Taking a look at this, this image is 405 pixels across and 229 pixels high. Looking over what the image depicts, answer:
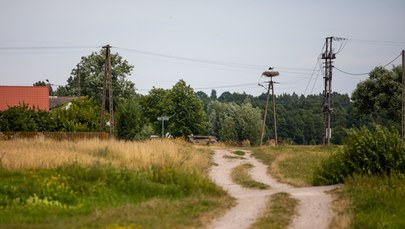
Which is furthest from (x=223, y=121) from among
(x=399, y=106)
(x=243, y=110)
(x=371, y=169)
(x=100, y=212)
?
(x=100, y=212)


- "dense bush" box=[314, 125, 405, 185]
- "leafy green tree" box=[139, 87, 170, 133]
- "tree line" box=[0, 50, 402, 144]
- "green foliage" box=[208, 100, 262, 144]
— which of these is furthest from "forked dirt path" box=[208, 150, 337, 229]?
"green foliage" box=[208, 100, 262, 144]

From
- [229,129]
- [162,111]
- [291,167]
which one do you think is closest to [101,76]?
[162,111]

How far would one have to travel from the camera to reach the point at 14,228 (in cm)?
1095

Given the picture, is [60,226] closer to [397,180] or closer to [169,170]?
[169,170]

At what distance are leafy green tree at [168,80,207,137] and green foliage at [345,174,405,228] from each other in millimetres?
53996

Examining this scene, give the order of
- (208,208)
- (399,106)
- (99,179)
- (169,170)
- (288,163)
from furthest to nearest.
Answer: (399,106) → (288,163) → (169,170) → (99,179) → (208,208)

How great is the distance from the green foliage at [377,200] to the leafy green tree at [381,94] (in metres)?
42.3

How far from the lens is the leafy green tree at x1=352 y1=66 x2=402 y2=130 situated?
57.5 metres

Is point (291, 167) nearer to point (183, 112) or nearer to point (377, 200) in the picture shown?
point (377, 200)

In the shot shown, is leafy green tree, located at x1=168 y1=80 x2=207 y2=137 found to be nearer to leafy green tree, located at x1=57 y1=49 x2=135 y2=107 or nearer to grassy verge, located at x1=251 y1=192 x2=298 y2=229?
leafy green tree, located at x1=57 y1=49 x2=135 y2=107

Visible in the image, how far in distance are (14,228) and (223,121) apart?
8542cm

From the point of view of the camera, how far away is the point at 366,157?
18531 millimetres

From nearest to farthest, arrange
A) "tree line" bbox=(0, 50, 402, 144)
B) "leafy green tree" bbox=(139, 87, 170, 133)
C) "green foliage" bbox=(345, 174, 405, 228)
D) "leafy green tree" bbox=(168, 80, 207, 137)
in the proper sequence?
1. "green foliage" bbox=(345, 174, 405, 228)
2. "tree line" bbox=(0, 50, 402, 144)
3. "leafy green tree" bbox=(168, 80, 207, 137)
4. "leafy green tree" bbox=(139, 87, 170, 133)

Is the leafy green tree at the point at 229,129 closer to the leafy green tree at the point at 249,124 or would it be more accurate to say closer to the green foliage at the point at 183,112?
the leafy green tree at the point at 249,124
